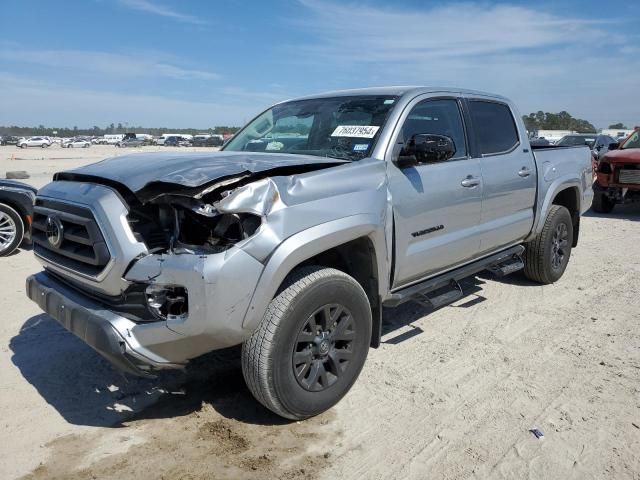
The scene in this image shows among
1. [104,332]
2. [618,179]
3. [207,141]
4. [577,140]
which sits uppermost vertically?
[207,141]

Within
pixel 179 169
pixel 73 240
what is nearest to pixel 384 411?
pixel 179 169

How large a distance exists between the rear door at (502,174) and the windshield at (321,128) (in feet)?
3.78

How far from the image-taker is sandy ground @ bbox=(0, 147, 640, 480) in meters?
2.83

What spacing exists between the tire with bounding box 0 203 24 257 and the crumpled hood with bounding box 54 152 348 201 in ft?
14.7

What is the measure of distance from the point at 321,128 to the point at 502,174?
5.73 ft

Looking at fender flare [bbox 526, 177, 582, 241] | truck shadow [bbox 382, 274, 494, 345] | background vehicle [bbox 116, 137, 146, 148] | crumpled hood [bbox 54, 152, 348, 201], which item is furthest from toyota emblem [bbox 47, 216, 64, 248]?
background vehicle [bbox 116, 137, 146, 148]

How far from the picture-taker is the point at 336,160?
139 inches

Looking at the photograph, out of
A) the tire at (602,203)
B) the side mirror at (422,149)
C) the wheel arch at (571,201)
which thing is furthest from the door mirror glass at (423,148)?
the tire at (602,203)

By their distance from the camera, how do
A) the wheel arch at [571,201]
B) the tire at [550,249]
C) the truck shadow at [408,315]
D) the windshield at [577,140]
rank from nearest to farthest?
the truck shadow at [408,315]
the tire at [550,249]
the wheel arch at [571,201]
the windshield at [577,140]

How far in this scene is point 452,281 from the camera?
14.5 feet

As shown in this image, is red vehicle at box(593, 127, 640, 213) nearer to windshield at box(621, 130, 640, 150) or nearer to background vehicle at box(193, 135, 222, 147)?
windshield at box(621, 130, 640, 150)

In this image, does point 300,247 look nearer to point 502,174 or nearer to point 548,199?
point 502,174

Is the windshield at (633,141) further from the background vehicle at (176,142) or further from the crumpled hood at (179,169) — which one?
the background vehicle at (176,142)

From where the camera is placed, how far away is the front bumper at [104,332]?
268cm
